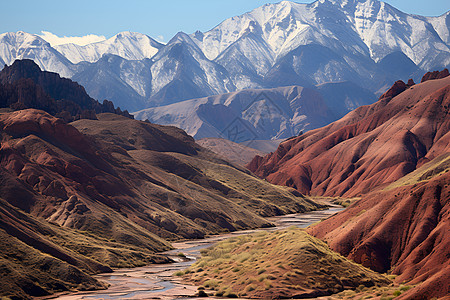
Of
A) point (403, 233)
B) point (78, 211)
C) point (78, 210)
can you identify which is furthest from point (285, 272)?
point (78, 210)

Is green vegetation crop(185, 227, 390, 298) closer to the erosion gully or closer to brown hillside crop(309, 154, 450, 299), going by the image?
brown hillside crop(309, 154, 450, 299)

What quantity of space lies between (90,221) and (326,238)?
51.9 meters

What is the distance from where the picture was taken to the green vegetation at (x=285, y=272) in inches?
3253

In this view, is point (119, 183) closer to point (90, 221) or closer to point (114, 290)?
point (90, 221)

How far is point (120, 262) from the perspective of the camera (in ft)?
375

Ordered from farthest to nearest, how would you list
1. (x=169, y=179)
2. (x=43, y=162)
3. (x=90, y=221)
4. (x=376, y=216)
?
(x=169, y=179)
(x=43, y=162)
(x=90, y=221)
(x=376, y=216)

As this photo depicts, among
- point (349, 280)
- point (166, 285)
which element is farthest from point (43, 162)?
point (349, 280)

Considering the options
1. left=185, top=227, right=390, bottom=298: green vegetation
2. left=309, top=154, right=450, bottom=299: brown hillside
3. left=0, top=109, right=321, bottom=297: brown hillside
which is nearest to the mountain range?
left=0, top=109, right=321, bottom=297: brown hillside

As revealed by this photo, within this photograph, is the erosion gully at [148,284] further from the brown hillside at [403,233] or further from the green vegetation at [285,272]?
the brown hillside at [403,233]

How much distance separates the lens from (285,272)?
86188mm

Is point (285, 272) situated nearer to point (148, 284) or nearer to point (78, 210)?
point (148, 284)

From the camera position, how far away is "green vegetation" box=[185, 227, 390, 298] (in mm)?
82625

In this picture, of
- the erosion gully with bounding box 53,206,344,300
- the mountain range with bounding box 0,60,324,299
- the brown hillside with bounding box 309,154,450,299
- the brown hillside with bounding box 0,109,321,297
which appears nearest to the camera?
the brown hillside with bounding box 309,154,450,299

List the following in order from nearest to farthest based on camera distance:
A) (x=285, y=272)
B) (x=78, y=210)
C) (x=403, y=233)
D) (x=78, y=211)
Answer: (x=285, y=272)
(x=403, y=233)
(x=78, y=211)
(x=78, y=210)
